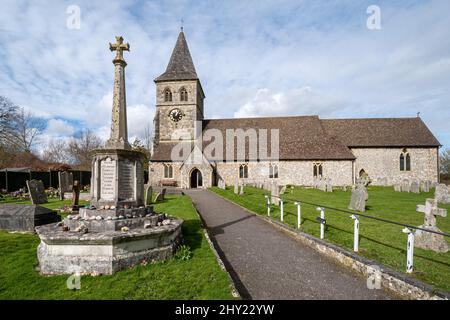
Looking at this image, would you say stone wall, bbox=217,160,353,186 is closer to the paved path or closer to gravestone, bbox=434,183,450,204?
gravestone, bbox=434,183,450,204

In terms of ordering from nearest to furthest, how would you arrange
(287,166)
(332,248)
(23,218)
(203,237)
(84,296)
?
1. (84,296)
2. (332,248)
3. (203,237)
4. (23,218)
5. (287,166)

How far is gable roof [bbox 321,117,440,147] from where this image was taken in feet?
94.9

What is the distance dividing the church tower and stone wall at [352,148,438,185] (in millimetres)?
20903

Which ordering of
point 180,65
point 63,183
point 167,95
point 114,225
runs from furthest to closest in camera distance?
1. point 180,65
2. point 167,95
3. point 63,183
4. point 114,225

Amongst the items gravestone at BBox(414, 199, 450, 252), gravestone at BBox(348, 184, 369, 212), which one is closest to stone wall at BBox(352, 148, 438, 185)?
gravestone at BBox(348, 184, 369, 212)

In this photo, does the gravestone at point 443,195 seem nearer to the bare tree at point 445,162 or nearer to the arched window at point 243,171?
the arched window at point 243,171

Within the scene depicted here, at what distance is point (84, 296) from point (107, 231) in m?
1.48

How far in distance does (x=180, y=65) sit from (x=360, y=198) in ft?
97.1

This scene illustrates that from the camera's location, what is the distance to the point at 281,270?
16.3 feet

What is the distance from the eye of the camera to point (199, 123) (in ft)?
107

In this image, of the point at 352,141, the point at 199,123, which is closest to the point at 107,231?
the point at 199,123

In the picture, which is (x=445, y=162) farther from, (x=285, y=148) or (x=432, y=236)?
(x=432, y=236)

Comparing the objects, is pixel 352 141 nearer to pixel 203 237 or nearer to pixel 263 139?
pixel 263 139

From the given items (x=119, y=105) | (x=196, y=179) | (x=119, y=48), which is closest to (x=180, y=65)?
(x=196, y=179)
